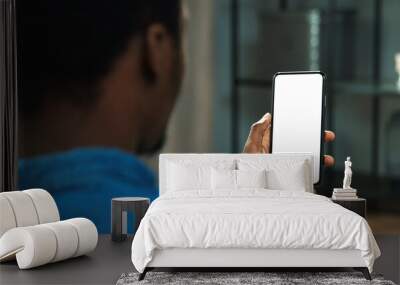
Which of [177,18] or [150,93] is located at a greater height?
[177,18]

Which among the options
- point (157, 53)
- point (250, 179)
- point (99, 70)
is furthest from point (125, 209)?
point (157, 53)

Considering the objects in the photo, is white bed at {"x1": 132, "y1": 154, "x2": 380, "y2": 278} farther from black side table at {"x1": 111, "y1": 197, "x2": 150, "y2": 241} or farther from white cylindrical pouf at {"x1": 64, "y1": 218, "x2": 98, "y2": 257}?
black side table at {"x1": 111, "y1": 197, "x2": 150, "y2": 241}

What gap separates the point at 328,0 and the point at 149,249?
17.1ft

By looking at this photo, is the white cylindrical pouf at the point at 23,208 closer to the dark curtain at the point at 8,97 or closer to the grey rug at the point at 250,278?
the grey rug at the point at 250,278

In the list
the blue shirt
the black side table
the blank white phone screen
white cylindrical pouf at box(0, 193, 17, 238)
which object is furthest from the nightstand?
the blue shirt

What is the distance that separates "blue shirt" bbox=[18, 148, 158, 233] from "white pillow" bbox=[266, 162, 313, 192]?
9.57 feet

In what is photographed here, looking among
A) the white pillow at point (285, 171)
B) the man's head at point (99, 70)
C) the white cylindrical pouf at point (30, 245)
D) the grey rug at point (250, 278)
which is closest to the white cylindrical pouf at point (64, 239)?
the white cylindrical pouf at point (30, 245)

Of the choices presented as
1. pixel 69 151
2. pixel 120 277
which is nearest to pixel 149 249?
pixel 120 277

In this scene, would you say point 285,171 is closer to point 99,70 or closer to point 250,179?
point 250,179

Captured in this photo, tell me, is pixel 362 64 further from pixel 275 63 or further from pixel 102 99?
pixel 102 99

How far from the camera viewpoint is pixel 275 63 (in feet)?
32.0

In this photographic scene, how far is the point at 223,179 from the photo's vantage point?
22.7 ft

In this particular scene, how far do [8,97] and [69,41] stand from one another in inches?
58.3

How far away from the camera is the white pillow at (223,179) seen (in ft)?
22.6
